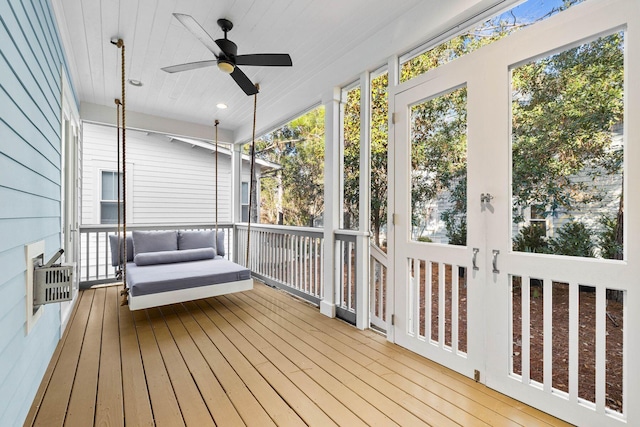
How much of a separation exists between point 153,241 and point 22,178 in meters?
3.10

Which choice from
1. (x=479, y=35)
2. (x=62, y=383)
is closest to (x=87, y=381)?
→ (x=62, y=383)

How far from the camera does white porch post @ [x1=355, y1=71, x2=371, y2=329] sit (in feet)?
10.0

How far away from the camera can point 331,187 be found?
3.46 metres

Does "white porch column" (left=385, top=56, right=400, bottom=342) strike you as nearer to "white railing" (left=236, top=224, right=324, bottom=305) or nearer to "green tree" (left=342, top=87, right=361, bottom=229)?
"green tree" (left=342, top=87, right=361, bottom=229)

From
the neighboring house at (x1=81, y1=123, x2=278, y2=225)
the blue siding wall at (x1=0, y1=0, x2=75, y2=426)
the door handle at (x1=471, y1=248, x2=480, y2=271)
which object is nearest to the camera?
the blue siding wall at (x1=0, y1=0, x2=75, y2=426)

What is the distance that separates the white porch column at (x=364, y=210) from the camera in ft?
10.0

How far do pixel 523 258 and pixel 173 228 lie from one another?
17.3 feet

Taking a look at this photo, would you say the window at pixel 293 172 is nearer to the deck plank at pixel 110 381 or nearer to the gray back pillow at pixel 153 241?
the gray back pillow at pixel 153 241

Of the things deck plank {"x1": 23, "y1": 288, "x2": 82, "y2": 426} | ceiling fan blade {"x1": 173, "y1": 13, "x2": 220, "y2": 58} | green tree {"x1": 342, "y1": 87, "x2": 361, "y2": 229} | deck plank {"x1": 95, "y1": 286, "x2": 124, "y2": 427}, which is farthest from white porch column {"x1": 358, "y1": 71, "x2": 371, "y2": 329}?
deck plank {"x1": 23, "y1": 288, "x2": 82, "y2": 426}

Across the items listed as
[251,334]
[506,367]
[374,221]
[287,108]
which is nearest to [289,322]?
[251,334]

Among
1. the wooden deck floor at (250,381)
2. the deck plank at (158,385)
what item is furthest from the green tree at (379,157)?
the deck plank at (158,385)

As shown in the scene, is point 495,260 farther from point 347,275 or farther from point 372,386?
point 347,275

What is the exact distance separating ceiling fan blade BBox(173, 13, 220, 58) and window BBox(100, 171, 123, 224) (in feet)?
13.9

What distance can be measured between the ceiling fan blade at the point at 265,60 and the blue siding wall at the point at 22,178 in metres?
1.32
